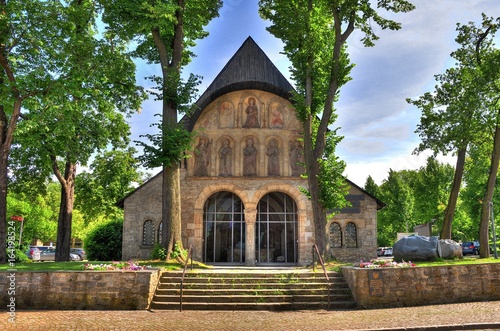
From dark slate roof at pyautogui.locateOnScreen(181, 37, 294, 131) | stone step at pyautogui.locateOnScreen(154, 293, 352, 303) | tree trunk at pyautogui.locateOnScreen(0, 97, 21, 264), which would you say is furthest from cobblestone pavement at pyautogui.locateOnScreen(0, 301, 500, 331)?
dark slate roof at pyautogui.locateOnScreen(181, 37, 294, 131)

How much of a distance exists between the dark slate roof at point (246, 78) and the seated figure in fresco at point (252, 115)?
2.61 ft

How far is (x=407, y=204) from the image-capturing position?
5244 cm

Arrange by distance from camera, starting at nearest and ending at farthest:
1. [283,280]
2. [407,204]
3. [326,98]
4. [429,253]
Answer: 1. [283,280]
2. [429,253]
3. [326,98]
4. [407,204]

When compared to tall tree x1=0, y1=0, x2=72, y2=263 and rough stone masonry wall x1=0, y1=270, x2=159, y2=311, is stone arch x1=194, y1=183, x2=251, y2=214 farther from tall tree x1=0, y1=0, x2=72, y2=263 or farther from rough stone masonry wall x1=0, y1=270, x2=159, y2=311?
rough stone masonry wall x1=0, y1=270, x2=159, y2=311

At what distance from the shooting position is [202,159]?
21.0 meters

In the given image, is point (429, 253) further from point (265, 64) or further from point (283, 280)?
point (265, 64)

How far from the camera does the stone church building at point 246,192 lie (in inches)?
813

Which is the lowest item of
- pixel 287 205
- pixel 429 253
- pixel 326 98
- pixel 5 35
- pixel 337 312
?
pixel 337 312

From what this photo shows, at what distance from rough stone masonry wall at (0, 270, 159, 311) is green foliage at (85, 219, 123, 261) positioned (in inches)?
583

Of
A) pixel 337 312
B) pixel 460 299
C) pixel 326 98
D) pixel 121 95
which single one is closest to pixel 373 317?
pixel 337 312

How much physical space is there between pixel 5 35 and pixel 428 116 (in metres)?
18.8

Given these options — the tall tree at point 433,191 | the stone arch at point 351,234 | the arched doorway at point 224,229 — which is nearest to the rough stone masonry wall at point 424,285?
the stone arch at point 351,234

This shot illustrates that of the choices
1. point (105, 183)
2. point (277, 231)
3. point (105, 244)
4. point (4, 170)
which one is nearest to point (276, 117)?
point (277, 231)

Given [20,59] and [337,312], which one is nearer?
[337,312]
